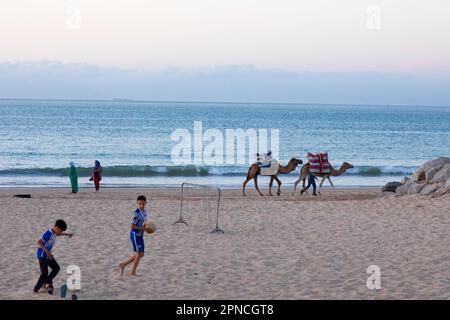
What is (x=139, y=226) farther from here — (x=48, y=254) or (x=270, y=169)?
(x=270, y=169)

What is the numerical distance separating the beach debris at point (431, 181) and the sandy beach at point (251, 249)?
0.64m

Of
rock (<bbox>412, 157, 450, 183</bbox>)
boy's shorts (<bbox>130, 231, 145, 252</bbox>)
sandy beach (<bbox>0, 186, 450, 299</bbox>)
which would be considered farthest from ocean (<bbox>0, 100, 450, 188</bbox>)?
boy's shorts (<bbox>130, 231, 145, 252</bbox>)

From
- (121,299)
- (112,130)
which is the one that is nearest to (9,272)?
(121,299)

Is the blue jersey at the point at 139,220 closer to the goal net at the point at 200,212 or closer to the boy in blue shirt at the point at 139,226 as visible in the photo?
the boy in blue shirt at the point at 139,226

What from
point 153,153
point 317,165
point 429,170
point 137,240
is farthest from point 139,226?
point 153,153

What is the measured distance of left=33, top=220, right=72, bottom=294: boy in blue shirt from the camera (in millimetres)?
9758

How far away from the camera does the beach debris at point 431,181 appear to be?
21141mm

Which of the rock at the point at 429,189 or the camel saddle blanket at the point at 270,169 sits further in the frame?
the camel saddle blanket at the point at 270,169

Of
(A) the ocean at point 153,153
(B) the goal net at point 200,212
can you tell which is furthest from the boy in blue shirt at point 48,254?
(A) the ocean at point 153,153

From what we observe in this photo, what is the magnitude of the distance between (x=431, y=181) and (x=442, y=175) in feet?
1.30

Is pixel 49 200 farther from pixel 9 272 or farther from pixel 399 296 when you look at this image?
pixel 399 296

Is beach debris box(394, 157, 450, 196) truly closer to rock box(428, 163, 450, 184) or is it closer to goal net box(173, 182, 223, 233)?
rock box(428, 163, 450, 184)

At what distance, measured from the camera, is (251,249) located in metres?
13.6

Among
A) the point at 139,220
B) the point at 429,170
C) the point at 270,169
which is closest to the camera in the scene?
the point at 139,220
